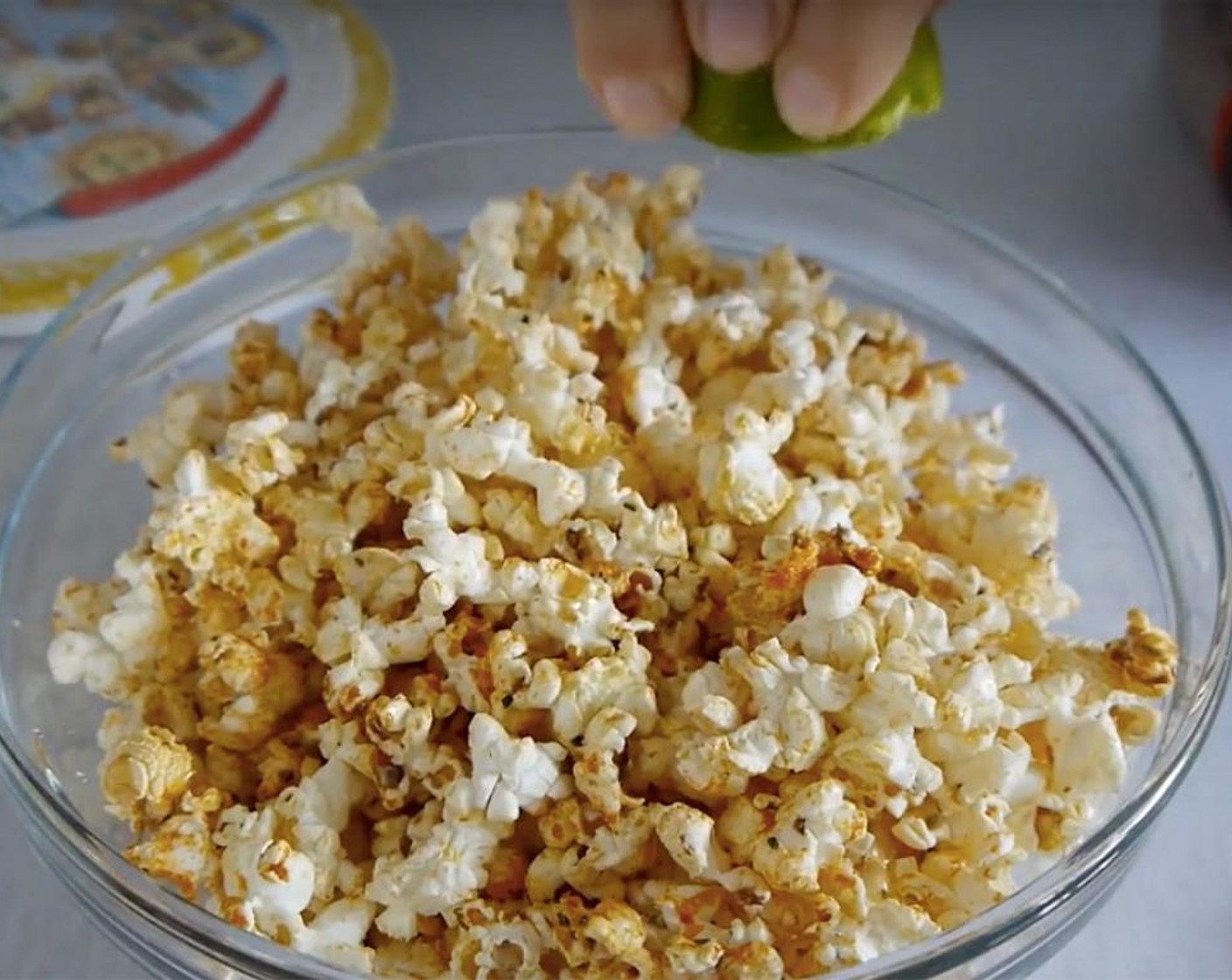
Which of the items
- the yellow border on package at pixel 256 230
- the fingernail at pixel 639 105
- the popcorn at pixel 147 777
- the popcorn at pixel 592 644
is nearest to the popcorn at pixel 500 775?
the popcorn at pixel 592 644

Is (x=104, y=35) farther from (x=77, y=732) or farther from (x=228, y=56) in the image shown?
(x=77, y=732)

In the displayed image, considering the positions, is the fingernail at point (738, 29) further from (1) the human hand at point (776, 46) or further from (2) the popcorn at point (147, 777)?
(2) the popcorn at point (147, 777)

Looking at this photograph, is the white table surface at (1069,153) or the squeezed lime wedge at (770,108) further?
the white table surface at (1069,153)

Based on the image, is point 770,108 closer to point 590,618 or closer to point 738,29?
point 738,29

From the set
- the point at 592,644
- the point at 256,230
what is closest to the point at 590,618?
the point at 592,644

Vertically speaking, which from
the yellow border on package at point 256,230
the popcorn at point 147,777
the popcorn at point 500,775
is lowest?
the popcorn at point 147,777

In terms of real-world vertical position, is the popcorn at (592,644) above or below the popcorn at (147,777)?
above

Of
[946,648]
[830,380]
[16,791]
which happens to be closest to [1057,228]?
[830,380]
